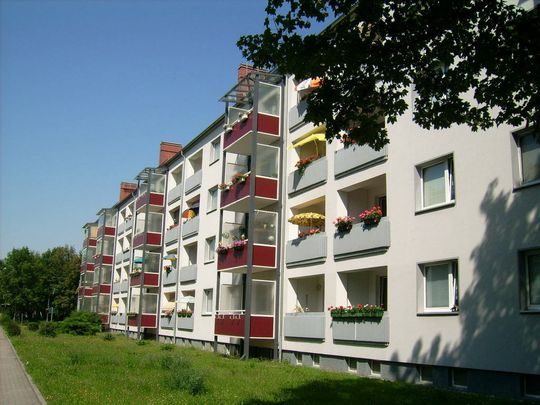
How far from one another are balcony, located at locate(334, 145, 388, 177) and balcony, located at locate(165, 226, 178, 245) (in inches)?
808

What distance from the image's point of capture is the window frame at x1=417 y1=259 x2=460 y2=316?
52.6ft

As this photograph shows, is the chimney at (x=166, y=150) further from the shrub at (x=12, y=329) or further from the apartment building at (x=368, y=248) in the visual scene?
the shrub at (x=12, y=329)

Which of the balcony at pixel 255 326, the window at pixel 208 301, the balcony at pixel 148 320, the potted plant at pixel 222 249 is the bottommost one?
the balcony at pixel 148 320

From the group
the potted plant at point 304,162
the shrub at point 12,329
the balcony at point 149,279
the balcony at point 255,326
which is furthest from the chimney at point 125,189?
the potted plant at point 304,162

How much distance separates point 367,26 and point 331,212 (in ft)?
45.1

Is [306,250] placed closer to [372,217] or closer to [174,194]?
[372,217]

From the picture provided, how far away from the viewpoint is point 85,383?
16.0m

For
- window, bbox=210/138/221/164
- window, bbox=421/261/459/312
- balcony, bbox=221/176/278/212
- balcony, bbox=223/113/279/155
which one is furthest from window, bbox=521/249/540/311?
window, bbox=210/138/221/164

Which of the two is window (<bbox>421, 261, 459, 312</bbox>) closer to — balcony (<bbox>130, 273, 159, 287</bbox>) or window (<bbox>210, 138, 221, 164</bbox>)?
window (<bbox>210, 138, 221, 164</bbox>)

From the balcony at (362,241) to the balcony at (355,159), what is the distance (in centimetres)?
205

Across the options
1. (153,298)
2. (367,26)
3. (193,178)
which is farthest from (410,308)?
(153,298)

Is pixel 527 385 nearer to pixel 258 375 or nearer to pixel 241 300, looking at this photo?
pixel 258 375

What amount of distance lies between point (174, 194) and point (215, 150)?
813cm

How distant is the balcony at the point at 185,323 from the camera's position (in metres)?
35.0
